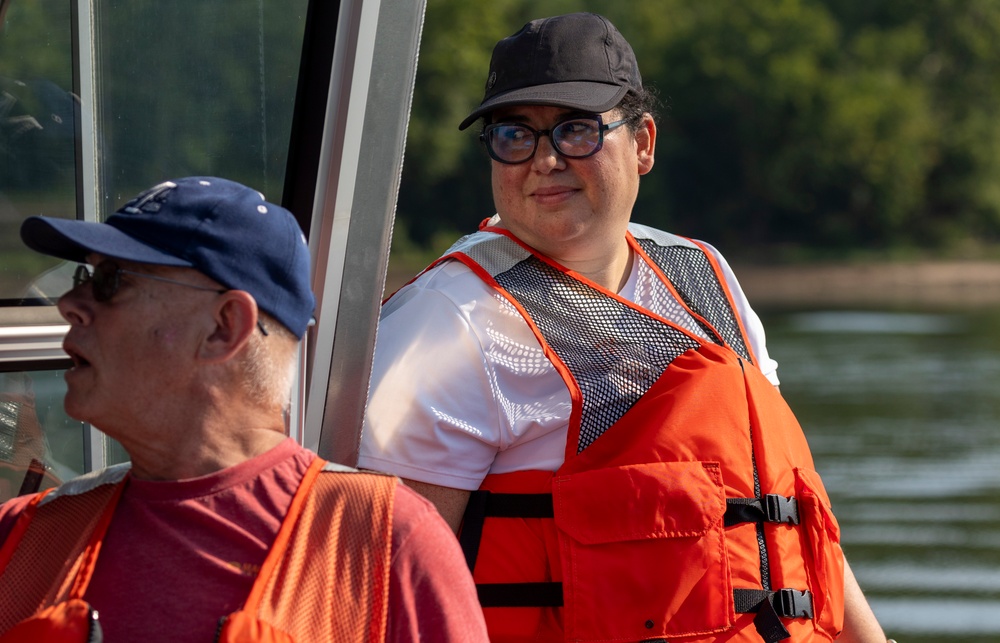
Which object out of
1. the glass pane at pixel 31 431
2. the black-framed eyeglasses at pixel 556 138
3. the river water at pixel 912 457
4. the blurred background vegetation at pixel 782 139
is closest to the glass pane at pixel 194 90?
the glass pane at pixel 31 431

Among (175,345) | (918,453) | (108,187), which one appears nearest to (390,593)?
(175,345)

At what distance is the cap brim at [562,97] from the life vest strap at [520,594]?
886mm

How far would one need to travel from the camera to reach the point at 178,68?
2432mm

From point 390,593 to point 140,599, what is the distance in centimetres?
32

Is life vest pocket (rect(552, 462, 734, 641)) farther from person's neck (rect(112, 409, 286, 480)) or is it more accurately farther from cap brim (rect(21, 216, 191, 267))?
cap brim (rect(21, 216, 191, 267))

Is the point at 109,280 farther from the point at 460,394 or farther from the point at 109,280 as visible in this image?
the point at 460,394

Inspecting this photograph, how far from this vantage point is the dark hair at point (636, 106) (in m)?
2.88

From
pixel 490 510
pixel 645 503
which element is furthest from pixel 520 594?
pixel 645 503

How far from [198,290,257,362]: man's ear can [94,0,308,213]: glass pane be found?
698mm

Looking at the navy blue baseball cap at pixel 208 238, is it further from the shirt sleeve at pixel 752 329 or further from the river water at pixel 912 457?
the river water at pixel 912 457

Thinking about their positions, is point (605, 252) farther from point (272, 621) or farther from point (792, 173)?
point (792, 173)

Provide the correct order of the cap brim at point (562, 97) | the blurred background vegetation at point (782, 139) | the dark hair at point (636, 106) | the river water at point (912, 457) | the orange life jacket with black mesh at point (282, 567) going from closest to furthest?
the orange life jacket with black mesh at point (282, 567) < the cap brim at point (562, 97) < the dark hair at point (636, 106) < the river water at point (912, 457) < the blurred background vegetation at point (782, 139)

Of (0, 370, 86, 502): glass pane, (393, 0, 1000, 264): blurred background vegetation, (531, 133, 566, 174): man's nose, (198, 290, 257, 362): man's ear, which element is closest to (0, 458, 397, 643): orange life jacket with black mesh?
(198, 290, 257, 362): man's ear

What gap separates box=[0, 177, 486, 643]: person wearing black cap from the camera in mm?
1779
